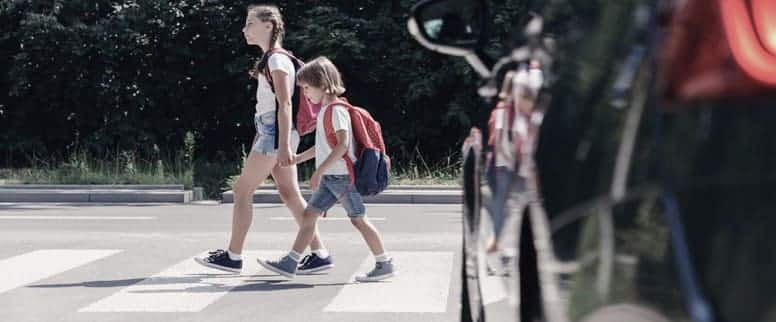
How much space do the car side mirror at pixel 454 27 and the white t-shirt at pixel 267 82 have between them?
4469 millimetres

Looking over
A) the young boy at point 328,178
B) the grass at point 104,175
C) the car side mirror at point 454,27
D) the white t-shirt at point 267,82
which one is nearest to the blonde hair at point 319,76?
the young boy at point 328,178

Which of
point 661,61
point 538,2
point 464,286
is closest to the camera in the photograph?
point 661,61

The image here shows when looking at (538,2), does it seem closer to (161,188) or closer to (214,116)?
(161,188)

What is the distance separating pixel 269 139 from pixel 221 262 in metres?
0.79

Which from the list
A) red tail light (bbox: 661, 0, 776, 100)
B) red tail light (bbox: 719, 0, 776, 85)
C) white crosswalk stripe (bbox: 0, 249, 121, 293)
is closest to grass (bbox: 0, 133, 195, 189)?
white crosswalk stripe (bbox: 0, 249, 121, 293)

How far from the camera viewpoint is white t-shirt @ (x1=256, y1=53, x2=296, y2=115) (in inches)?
324

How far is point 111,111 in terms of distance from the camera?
2688 cm

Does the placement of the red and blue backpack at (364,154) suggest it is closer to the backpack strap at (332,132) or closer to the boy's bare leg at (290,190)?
the backpack strap at (332,132)

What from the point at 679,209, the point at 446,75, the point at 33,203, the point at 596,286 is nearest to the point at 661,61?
the point at 679,209

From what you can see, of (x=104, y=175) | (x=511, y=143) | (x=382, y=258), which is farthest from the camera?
(x=104, y=175)

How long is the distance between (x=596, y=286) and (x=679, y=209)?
1.14 feet

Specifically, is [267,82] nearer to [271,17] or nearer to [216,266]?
[271,17]

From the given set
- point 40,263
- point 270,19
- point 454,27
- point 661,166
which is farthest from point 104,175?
point 661,166

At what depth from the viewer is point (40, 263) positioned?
30.5ft
